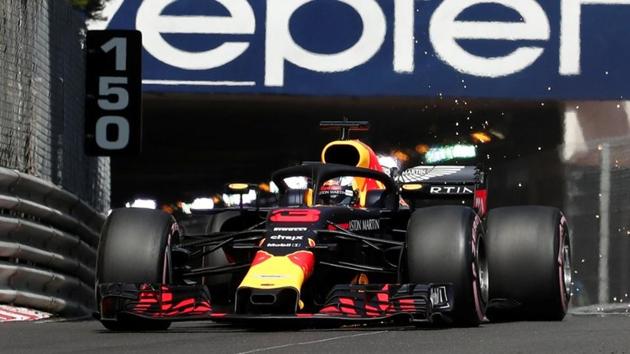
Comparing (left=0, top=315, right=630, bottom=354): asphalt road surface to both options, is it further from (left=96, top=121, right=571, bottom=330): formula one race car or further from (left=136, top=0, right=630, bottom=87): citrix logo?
(left=136, top=0, right=630, bottom=87): citrix logo

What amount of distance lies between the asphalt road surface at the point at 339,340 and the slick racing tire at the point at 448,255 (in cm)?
21

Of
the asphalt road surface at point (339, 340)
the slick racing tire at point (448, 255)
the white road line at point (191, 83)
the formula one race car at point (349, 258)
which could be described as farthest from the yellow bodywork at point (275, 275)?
the white road line at point (191, 83)

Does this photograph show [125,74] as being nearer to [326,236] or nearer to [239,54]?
[239,54]

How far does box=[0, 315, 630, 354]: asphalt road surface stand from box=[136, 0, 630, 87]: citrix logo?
973 centimetres

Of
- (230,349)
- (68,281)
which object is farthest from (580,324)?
(68,281)

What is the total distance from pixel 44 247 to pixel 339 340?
6612 millimetres

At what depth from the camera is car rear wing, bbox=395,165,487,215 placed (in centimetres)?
1334

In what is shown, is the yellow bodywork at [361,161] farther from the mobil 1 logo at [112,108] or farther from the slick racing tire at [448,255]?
the mobil 1 logo at [112,108]

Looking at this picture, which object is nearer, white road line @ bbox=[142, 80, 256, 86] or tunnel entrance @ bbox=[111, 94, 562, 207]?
white road line @ bbox=[142, 80, 256, 86]

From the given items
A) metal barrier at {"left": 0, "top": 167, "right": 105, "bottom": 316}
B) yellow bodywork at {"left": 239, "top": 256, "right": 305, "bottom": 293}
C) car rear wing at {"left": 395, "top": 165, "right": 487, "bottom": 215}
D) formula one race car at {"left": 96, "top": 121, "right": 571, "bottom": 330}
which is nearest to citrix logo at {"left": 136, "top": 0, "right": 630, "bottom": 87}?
metal barrier at {"left": 0, "top": 167, "right": 105, "bottom": 316}

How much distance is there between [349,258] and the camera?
42.3 ft

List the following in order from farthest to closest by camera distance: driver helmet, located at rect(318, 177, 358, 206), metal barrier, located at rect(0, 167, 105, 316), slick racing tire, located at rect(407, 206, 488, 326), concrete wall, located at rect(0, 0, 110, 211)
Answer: concrete wall, located at rect(0, 0, 110, 211)
metal barrier, located at rect(0, 167, 105, 316)
driver helmet, located at rect(318, 177, 358, 206)
slick racing tire, located at rect(407, 206, 488, 326)

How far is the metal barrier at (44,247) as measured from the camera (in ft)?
50.9

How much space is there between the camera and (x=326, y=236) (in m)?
12.5
